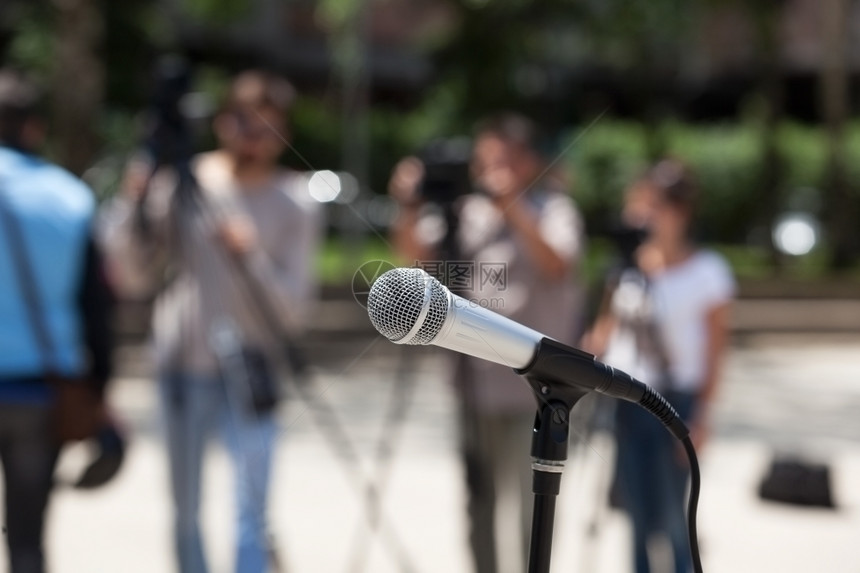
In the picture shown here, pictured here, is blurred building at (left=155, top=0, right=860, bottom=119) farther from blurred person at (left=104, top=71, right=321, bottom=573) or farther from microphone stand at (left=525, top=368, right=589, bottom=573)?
microphone stand at (left=525, top=368, right=589, bottom=573)

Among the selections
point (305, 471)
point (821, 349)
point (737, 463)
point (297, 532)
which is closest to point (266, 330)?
point (297, 532)

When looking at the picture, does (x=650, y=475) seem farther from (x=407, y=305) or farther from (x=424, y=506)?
(x=407, y=305)

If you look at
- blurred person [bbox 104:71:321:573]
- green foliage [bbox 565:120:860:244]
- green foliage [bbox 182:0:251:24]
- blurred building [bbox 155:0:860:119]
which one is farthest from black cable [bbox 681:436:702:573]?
green foliage [bbox 565:120:860:244]

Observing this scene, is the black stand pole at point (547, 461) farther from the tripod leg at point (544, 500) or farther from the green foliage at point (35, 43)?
the green foliage at point (35, 43)

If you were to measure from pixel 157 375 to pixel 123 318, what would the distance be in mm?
9162

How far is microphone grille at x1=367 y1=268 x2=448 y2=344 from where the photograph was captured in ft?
5.81

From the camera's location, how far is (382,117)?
84.5 ft

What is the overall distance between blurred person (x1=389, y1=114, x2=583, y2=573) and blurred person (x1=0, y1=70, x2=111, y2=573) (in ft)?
3.59

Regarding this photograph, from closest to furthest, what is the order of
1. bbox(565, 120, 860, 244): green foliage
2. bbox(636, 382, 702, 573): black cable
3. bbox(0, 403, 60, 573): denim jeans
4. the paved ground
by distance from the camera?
bbox(636, 382, 702, 573): black cable < bbox(0, 403, 60, 573): denim jeans < the paved ground < bbox(565, 120, 860, 244): green foliage

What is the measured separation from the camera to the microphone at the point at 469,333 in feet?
5.83

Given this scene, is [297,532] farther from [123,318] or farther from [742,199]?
[742,199]

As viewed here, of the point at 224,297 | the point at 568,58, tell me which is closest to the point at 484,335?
the point at 224,297

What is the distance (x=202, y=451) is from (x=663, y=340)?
1.61 metres

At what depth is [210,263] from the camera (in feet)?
12.9
